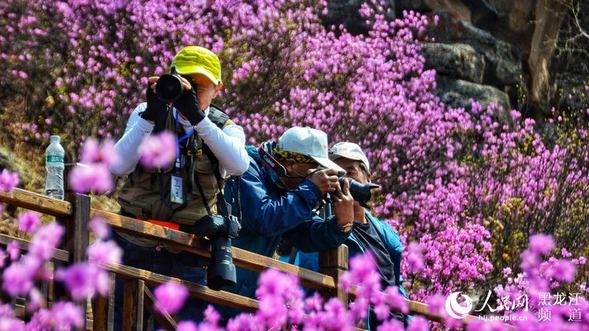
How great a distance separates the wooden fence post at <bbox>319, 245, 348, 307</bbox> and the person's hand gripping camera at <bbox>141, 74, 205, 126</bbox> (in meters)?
1.33

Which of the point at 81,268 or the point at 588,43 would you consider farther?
the point at 588,43

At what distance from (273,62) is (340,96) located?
38.3 inches

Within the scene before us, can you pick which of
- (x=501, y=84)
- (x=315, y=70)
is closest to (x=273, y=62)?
(x=315, y=70)

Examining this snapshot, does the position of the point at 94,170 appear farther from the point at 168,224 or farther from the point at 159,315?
the point at 159,315

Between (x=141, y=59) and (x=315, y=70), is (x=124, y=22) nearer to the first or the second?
(x=141, y=59)

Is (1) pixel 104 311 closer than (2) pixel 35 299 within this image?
No

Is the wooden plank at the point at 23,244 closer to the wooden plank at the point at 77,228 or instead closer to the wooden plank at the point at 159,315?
the wooden plank at the point at 77,228

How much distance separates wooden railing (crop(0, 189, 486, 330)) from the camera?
4.36 meters

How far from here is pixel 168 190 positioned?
15.8 feet

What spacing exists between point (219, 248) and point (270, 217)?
0.52m

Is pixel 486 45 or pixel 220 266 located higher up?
pixel 486 45

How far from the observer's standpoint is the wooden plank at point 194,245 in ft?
14.9

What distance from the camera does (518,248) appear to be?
11578 mm

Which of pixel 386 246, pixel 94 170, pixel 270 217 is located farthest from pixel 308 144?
pixel 94 170
